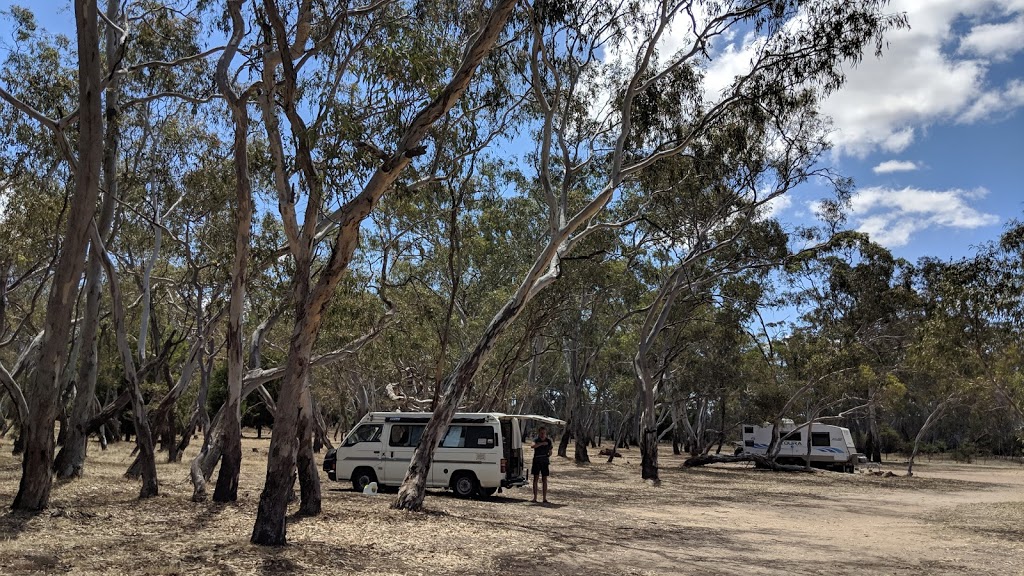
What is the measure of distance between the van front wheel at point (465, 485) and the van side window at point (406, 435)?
1219 mm

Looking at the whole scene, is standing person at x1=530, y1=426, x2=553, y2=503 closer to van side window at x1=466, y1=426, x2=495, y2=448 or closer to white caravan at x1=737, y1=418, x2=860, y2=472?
van side window at x1=466, y1=426, x2=495, y2=448

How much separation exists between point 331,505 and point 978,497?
2211 cm

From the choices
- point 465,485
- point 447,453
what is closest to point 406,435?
point 447,453

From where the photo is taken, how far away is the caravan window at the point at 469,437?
17.3 metres

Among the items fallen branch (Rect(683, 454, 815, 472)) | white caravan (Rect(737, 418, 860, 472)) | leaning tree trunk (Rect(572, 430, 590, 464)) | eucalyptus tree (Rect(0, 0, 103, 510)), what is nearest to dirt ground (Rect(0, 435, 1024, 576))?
eucalyptus tree (Rect(0, 0, 103, 510))

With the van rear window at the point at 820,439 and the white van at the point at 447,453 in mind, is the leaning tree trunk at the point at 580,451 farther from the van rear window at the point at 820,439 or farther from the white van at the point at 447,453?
the white van at the point at 447,453

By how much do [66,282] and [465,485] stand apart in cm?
948

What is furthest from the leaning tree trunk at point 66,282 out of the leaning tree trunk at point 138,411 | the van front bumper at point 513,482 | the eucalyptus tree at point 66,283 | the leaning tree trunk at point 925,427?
the leaning tree trunk at point 925,427

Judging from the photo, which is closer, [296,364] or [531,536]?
[296,364]

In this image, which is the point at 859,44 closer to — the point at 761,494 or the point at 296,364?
the point at 296,364

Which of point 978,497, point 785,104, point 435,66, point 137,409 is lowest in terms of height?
point 978,497

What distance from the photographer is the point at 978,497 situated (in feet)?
86.4


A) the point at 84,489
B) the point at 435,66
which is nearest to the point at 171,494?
the point at 84,489

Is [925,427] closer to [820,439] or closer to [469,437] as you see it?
[820,439]
